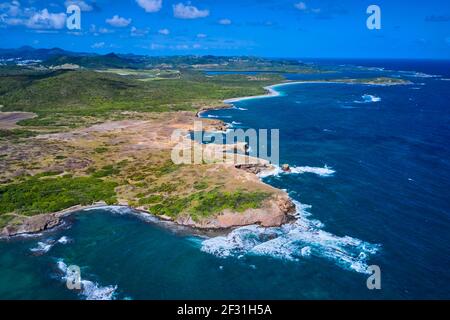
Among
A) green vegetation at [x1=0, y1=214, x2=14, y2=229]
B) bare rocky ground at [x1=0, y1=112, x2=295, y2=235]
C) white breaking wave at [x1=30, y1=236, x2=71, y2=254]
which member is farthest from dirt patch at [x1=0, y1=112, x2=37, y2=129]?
white breaking wave at [x1=30, y1=236, x2=71, y2=254]

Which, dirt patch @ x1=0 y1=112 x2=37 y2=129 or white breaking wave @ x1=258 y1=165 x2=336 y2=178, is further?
dirt patch @ x1=0 y1=112 x2=37 y2=129

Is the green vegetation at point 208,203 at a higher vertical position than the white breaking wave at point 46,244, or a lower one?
higher

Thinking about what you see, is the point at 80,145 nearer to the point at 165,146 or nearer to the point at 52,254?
the point at 165,146

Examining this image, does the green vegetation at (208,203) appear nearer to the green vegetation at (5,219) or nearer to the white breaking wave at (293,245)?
the white breaking wave at (293,245)

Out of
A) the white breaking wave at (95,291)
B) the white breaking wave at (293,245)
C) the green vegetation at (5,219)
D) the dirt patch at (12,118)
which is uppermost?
the dirt patch at (12,118)

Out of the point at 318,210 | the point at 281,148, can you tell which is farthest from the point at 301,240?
the point at 281,148

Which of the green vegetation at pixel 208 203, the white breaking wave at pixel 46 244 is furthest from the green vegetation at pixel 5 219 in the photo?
the green vegetation at pixel 208 203

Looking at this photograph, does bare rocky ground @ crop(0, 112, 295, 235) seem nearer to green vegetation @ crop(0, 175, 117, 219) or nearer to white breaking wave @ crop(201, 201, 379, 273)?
green vegetation @ crop(0, 175, 117, 219)
